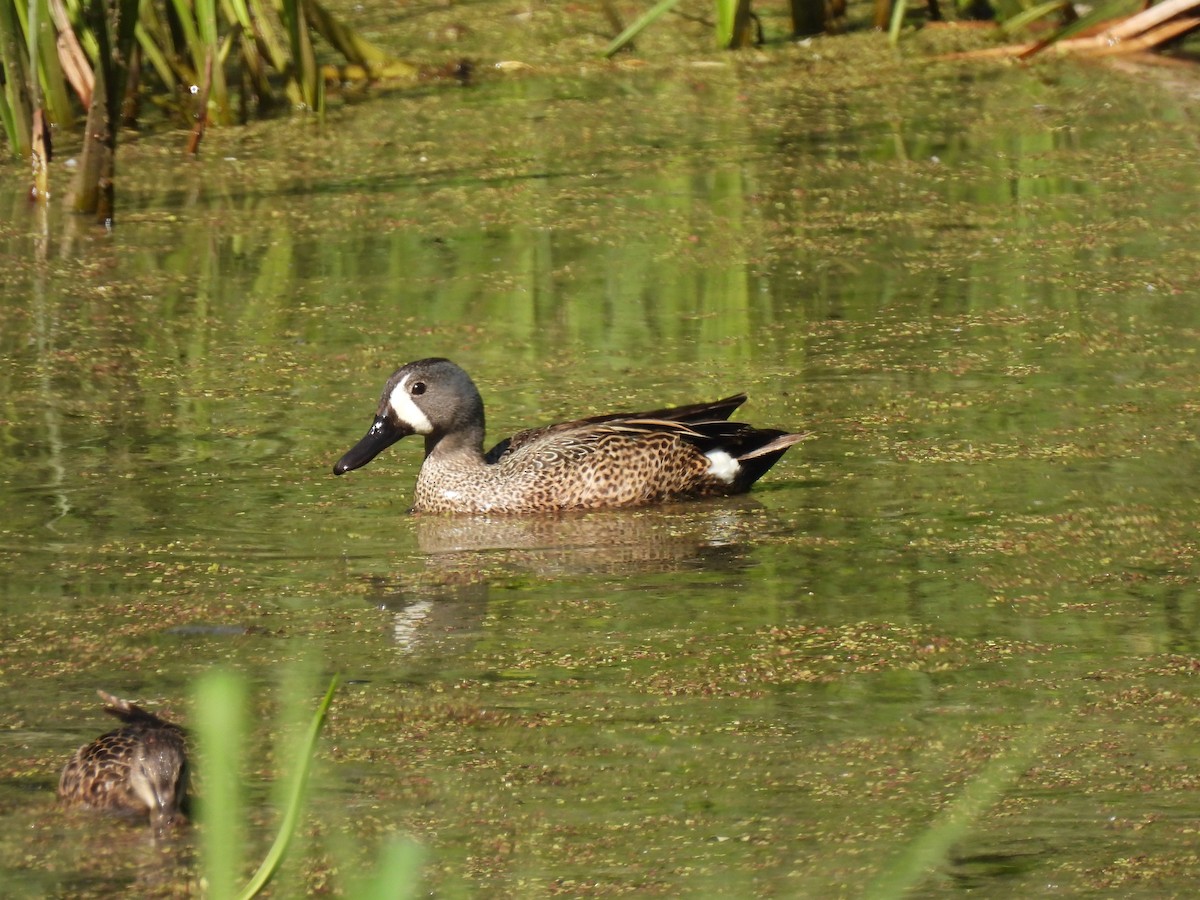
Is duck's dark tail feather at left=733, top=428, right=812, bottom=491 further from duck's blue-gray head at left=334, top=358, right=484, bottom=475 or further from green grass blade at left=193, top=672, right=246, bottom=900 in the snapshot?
green grass blade at left=193, top=672, right=246, bottom=900

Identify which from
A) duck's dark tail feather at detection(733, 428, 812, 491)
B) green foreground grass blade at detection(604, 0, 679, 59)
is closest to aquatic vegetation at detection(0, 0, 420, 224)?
green foreground grass blade at detection(604, 0, 679, 59)

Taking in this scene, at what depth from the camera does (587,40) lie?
39.0 feet

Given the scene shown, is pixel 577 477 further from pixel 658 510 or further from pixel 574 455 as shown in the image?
pixel 658 510

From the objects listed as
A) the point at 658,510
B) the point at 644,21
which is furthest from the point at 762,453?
the point at 644,21

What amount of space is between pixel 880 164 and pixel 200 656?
18.5 ft

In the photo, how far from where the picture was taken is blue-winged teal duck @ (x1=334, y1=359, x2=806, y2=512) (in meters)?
6.02

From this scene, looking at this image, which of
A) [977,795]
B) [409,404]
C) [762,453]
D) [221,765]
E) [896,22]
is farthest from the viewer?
[896,22]

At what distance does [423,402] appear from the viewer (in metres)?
6.21

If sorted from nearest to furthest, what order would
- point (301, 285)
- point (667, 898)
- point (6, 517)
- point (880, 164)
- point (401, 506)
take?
1. point (667, 898)
2. point (6, 517)
3. point (401, 506)
4. point (301, 285)
5. point (880, 164)

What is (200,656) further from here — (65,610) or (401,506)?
Result: (401,506)

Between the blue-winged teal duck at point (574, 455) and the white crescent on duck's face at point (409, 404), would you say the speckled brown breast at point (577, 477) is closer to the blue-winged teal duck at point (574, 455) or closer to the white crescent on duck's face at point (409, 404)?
the blue-winged teal duck at point (574, 455)

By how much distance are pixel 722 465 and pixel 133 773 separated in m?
2.78

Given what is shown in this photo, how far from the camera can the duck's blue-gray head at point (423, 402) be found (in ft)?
20.4

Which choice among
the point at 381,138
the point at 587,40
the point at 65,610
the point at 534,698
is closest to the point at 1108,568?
the point at 534,698
